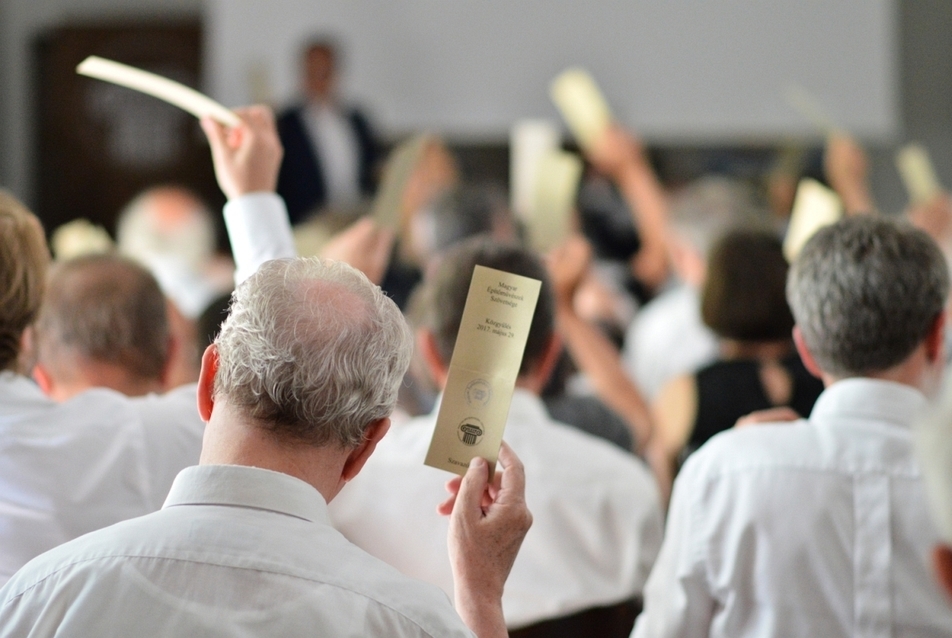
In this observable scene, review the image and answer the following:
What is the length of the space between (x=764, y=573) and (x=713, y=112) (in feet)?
18.5

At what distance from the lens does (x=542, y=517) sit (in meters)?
2.09

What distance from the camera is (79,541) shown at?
1.15 m

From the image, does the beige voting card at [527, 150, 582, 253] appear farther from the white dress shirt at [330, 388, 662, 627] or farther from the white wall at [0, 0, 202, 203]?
the white wall at [0, 0, 202, 203]

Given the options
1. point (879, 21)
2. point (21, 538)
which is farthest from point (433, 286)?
point (879, 21)

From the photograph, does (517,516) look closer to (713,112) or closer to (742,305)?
(742,305)

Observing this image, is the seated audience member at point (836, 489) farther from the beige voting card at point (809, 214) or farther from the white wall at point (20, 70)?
the white wall at point (20, 70)

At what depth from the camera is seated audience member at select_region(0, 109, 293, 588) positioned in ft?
5.17

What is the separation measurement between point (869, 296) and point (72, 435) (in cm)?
111

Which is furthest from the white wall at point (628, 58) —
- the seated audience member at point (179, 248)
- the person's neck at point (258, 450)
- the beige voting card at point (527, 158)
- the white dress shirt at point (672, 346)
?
the person's neck at point (258, 450)

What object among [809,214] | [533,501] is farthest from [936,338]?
[809,214]

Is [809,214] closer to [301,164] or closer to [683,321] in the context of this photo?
[683,321]

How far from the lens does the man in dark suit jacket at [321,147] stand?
6457mm

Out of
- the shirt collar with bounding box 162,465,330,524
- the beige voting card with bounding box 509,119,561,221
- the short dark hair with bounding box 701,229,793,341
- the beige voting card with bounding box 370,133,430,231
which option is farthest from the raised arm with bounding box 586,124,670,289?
the shirt collar with bounding box 162,465,330,524

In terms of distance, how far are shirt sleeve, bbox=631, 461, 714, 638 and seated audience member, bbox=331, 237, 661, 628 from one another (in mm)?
365
